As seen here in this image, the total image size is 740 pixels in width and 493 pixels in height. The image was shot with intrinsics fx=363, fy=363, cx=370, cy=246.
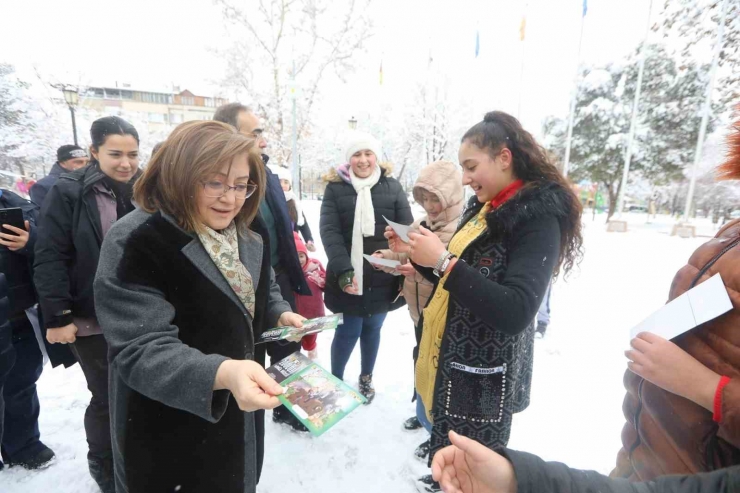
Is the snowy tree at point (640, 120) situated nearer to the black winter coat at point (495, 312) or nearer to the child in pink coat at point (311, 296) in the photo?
the child in pink coat at point (311, 296)

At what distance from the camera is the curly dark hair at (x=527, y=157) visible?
5.44ft

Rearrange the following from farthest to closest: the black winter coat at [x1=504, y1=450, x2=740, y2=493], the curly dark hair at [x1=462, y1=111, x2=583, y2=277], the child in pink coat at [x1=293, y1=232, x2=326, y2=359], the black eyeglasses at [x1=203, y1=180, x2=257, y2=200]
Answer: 1. the child in pink coat at [x1=293, y1=232, x2=326, y2=359]
2. the curly dark hair at [x1=462, y1=111, x2=583, y2=277]
3. the black eyeglasses at [x1=203, y1=180, x2=257, y2=200]
4. the black winter coat at [x1=504, y1=450, x2=740, y2=493]

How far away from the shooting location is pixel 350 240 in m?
3.18

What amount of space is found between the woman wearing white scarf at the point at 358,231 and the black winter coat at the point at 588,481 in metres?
2.16

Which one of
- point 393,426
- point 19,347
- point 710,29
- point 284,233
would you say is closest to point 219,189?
point 284,233

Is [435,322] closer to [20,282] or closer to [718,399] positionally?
[718,399]

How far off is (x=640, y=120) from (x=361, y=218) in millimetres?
19381

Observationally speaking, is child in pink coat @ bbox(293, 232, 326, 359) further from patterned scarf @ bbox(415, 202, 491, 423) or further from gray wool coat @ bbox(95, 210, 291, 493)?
gray wool coat @ bbox(95, 210, 291, 493)

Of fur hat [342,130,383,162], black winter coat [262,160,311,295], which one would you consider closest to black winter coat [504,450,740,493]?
black winter coat [262,160,311,295]

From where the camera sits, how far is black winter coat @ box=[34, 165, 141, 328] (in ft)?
6.63

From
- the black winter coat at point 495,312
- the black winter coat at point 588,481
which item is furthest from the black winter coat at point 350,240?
the black winter coat at point 588,481

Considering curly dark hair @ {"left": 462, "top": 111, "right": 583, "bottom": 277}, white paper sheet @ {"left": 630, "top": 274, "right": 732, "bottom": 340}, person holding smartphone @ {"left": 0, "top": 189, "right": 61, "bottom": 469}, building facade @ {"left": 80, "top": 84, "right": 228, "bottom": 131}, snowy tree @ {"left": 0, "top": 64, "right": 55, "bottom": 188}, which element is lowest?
person holding smartphone @ {"left": 0, "top": 189, "right": 61, "bottom": 469}

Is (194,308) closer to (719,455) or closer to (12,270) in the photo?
(719,455)

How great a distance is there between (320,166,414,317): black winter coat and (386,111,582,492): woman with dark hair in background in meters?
1.25
